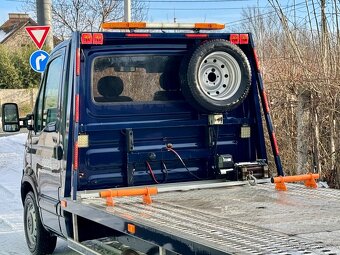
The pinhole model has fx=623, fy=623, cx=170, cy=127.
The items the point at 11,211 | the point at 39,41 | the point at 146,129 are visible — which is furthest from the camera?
the point at 39,41

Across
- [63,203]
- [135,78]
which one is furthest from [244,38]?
[63,203]

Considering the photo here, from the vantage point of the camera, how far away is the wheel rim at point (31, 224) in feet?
22.2

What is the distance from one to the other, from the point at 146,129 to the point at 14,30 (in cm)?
4827

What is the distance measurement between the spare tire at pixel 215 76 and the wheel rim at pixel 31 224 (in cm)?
221

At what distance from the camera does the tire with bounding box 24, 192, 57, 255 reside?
261 inches

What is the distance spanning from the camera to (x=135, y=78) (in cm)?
610

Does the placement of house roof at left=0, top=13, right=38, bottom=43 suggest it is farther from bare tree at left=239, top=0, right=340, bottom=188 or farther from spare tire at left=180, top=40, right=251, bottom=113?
spare tire at left=180, top=40, right=251, bottom=113

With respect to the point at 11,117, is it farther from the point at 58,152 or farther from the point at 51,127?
the point at 58,152

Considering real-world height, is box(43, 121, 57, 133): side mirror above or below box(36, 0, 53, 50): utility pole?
below

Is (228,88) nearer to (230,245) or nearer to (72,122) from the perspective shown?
(72,122)

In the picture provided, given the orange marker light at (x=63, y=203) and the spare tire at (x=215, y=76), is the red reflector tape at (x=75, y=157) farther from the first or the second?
the spare tire at (x=215, y=76)

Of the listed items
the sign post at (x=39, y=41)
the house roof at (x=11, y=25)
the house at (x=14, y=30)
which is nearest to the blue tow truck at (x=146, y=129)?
the sign post at (x=39, y=41)

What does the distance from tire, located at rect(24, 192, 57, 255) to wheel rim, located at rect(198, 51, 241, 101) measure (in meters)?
2.27

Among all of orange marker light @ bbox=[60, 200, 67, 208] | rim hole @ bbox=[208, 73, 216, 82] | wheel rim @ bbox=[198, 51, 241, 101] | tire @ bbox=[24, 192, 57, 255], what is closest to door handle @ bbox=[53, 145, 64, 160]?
orange marker light @ bbox=[60, 200, 67, 208]
